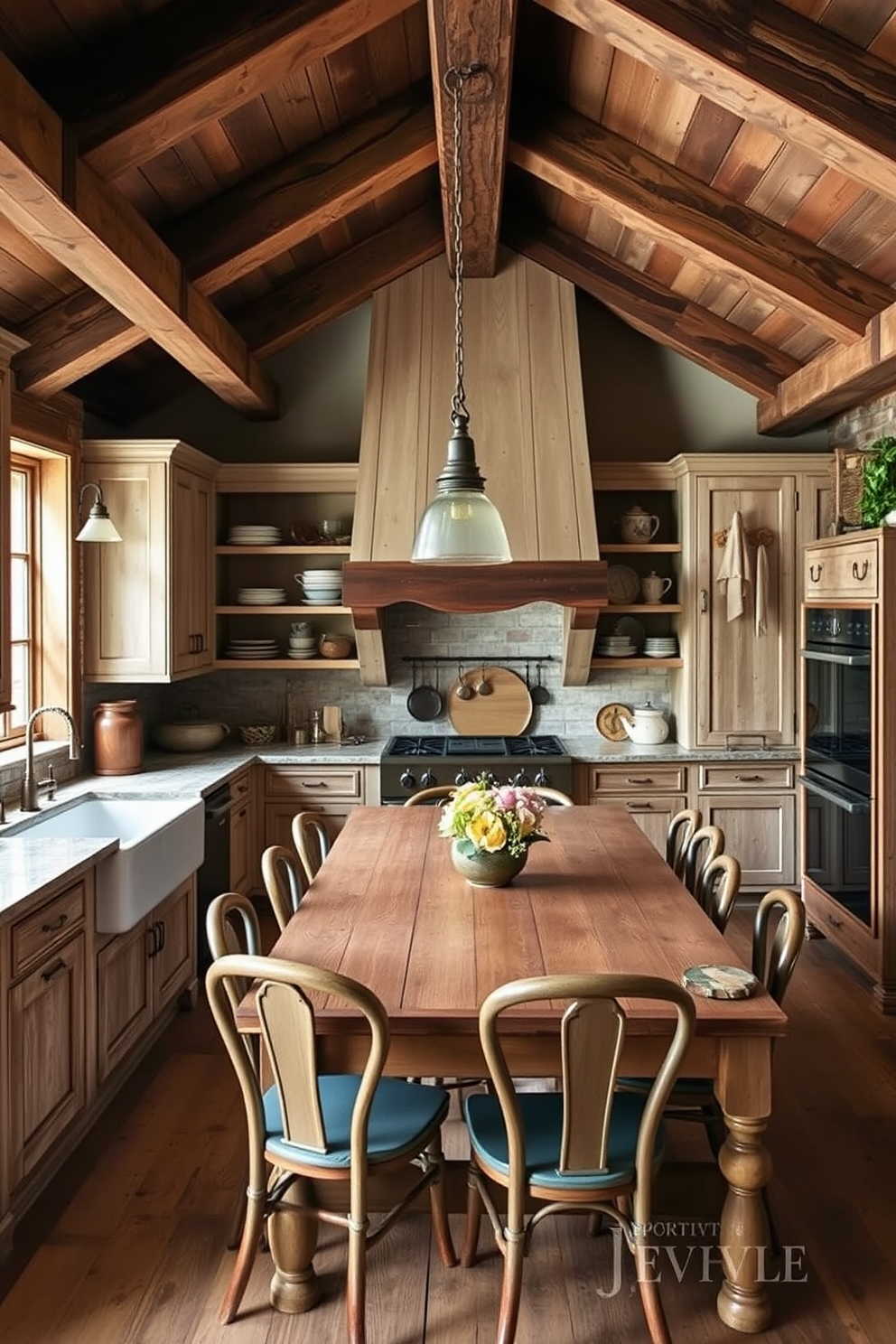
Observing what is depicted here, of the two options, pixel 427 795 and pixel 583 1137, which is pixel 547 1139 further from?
pixel 427 795

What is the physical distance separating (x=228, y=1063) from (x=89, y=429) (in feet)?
10.2

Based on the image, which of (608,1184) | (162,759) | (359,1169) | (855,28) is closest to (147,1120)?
(359,1169)

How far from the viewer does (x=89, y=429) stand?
5.02 m

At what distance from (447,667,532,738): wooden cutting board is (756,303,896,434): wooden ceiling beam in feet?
6.40

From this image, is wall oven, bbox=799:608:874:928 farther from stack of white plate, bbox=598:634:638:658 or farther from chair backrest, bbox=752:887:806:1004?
chair backrest, bbox=752:887:806:1004

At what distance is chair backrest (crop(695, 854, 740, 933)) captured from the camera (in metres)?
2.84

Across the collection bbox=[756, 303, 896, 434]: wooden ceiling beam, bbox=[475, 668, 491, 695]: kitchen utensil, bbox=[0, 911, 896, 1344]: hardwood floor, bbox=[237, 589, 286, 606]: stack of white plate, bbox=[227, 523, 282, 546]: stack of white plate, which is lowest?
bbox=[0, 911, 896, 1344]: hardwood floor

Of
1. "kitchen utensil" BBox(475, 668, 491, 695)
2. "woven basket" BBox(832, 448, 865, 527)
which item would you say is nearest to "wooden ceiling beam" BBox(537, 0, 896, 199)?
"woven basket" BBox(832, 448, 865, 527)

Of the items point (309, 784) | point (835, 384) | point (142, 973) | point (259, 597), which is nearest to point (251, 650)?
point (259, 597)

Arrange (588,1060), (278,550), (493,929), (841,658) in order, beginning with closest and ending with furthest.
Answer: (588,1060) < (493,929) < (841,658) < (278,550)

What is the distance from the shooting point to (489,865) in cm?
285

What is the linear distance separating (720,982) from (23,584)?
3.38m

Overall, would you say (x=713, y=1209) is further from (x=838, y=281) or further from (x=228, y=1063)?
(x=838, y=281)

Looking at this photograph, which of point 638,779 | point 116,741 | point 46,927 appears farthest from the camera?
point 638,779
